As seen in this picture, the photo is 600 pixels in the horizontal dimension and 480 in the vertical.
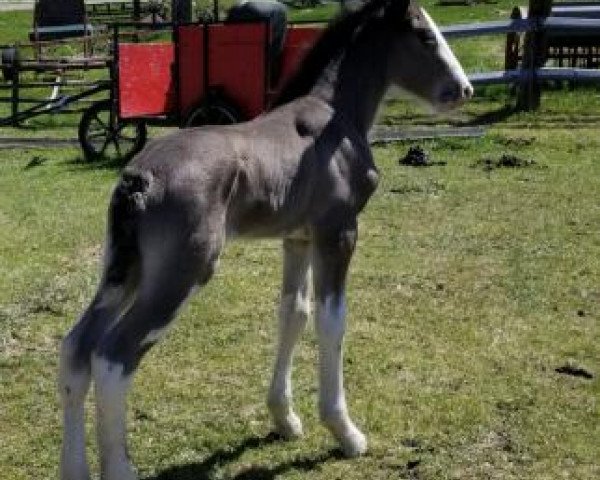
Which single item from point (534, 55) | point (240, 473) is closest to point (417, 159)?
point (534, 55)

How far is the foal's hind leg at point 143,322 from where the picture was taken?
394 centimetres

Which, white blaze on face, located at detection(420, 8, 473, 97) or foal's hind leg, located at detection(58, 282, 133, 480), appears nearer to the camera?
foal's hind leg, located at detection(58, 282, 133, 480)

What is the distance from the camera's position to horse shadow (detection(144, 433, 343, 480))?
4840 mm

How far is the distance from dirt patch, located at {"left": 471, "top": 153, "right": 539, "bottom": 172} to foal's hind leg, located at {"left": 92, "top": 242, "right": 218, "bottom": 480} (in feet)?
27.6

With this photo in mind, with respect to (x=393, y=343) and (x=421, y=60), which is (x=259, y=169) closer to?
(x=421, y=60)

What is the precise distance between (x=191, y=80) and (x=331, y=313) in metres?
9.27

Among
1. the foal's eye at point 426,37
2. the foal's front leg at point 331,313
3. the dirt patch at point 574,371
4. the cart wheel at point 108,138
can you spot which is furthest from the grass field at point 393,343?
the cart wheel at point 108,138

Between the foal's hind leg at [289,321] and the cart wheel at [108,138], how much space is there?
8.71 m

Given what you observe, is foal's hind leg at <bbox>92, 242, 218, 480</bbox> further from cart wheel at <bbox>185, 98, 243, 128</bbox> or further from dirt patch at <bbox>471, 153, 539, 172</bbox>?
cart wheel at <bbox>185, 98, 243, 128</bbox>

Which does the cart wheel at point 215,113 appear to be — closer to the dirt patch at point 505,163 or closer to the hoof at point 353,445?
the dirt patch at point 505,163

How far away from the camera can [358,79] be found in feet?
16.3

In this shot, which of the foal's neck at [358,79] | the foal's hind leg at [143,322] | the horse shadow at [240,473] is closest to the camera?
the foal's hind leg at [143,322]

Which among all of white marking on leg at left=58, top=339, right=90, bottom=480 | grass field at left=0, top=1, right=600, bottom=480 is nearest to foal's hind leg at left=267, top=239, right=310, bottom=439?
grass field at left=0, top=1, right=600, bottom=480

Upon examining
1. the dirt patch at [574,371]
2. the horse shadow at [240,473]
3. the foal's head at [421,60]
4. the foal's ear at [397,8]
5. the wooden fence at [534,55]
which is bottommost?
the horse shadow at [240,473]
